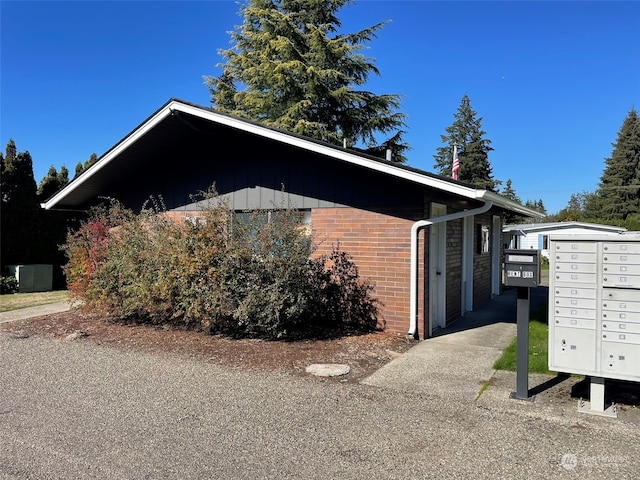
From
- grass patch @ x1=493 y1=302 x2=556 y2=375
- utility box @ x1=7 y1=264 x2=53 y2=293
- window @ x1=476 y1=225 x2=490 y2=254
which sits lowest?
grass patch @ x1=493 y1=302 x2=556 y2=375

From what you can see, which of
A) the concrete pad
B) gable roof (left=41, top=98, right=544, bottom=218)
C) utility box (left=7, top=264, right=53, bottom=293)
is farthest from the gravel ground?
utility box (left=7, top=264, right=53, bottom=293)

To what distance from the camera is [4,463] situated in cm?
331

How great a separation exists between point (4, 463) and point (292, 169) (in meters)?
6.29

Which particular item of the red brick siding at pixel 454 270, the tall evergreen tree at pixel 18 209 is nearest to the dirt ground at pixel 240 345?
the red brick siding at pixel 454 270

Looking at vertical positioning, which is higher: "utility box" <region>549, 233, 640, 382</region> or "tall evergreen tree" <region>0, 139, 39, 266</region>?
"tall evergreen tree" <region>0, 139, 39, 266</region>

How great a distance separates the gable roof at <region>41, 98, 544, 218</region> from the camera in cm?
657

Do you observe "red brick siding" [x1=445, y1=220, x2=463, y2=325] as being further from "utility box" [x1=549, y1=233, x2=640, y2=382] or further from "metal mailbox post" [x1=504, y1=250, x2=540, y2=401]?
"utility box" [x1=549, y1=233, x2=640, y2=382]

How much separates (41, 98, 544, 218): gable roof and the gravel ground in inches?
124

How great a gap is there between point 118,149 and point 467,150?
44.5m

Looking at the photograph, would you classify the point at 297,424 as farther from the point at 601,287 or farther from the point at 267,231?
the point at 267,231

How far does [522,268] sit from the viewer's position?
446 cm

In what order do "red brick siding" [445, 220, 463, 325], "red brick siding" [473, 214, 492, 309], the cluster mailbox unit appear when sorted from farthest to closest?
"red brick siding" [473, 214, 492, 309] < "red brick siding" [445, 220, 463, 325] < the cluster mailbox unit

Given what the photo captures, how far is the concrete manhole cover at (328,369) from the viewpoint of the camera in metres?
5.40

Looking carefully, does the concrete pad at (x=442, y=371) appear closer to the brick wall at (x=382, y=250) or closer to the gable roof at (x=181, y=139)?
the brick wall at (x=382, y=250)
